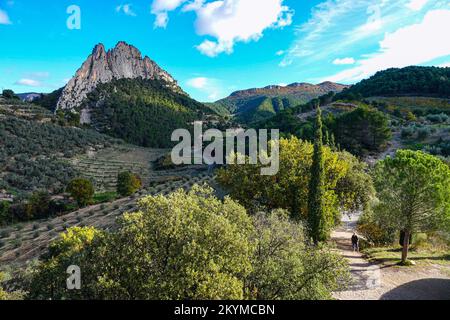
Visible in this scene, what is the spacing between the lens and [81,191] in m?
42.0

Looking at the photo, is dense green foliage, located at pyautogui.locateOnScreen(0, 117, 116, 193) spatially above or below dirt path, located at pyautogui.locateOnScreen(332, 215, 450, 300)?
above

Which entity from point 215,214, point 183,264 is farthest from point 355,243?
point 183,264

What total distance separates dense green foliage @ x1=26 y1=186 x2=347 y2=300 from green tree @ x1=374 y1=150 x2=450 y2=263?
37.4ft

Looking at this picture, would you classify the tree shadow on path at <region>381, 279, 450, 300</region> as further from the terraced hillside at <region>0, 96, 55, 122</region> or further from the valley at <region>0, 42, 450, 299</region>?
the terraced hillside at <region>0, 96, 55, 122</region>

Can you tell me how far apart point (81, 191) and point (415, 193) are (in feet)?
125

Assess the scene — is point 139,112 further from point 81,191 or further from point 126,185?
point 81,191

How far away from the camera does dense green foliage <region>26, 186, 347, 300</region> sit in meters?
10.1

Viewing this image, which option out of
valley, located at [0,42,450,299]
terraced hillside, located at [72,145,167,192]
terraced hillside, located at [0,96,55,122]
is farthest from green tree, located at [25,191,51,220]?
terraced hillside, located at [0,96,55,122]

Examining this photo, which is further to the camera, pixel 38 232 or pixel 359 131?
pixel 359 131

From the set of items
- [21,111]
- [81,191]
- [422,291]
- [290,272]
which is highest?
[21,111]

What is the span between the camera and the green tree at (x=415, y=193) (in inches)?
798

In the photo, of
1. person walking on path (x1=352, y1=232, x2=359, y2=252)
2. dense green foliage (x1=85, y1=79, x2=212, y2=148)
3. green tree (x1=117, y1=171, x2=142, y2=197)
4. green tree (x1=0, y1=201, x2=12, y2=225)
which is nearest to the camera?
person walking on path (x1=352, y1=232, x2=359, y2=252)
